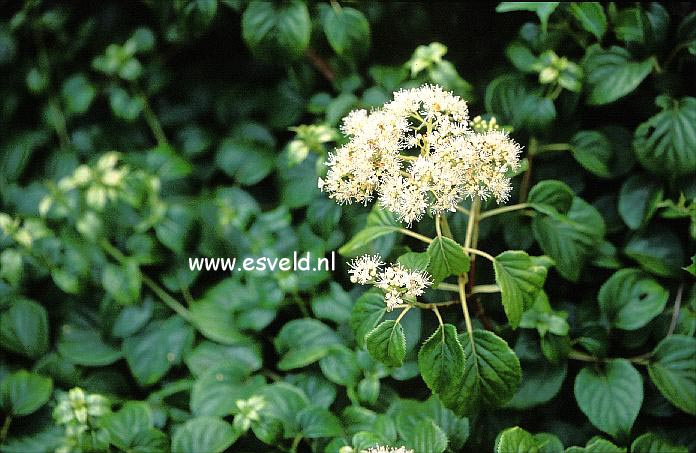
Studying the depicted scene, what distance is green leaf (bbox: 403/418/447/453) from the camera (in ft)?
2.99

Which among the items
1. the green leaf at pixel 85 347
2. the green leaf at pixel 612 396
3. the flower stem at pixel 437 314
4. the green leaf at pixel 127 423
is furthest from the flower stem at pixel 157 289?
the green leaf at pixel 612 396

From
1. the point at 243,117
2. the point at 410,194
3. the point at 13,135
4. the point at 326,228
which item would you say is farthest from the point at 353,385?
the point at 13,135

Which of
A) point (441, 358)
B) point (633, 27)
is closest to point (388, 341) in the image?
point (441, 358)

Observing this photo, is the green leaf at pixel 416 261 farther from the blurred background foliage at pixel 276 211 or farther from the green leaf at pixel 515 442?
the green leaf at pixel 515 442

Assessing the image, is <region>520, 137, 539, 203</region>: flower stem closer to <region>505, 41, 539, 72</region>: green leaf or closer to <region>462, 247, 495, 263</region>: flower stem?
<region>505, 41, 539, 72</region>: green leaf

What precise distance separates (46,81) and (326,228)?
813mm

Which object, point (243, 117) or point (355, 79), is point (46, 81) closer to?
point (243, 117)

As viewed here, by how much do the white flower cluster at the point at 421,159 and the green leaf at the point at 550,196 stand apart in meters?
0.18

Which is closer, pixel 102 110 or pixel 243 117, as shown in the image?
pixel 243 117

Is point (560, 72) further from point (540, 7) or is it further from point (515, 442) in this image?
point (515, 442)

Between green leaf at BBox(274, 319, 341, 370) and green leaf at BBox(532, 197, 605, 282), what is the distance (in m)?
0.38

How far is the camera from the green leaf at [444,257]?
2.67 feet

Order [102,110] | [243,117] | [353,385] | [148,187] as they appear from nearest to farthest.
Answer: [353,385] → [148,187] → [243,117] → [102,110]

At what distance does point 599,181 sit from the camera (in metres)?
1.22
